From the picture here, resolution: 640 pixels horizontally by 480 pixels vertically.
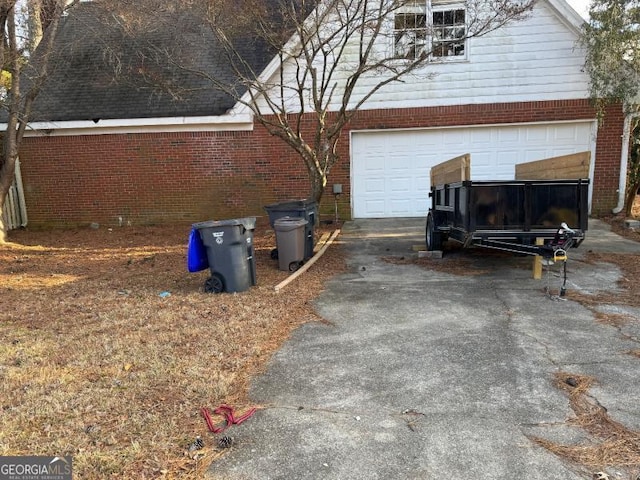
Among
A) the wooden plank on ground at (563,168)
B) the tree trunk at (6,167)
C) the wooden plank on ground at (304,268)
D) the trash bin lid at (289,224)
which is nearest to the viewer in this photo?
the wooden plank on ground at (563,168)

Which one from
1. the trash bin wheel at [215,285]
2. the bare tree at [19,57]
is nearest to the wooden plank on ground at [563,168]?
the trash bin wheel at [215,285]

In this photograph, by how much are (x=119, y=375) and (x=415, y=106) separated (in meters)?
10.3

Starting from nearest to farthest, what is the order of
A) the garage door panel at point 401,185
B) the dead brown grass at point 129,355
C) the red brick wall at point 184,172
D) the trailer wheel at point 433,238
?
the dead brown grass at point 129,355, the trailer wheel at point 433,238, the red brick wall at point 184,172, the garage door panel at point 401,185

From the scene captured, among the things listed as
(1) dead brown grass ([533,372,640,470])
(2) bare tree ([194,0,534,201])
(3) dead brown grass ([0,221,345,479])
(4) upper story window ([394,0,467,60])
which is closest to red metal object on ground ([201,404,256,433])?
(3) dead brown grass ([0,221,345,479])

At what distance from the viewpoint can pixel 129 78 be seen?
476 inches

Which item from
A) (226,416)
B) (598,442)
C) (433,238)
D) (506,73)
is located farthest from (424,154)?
(226,416)

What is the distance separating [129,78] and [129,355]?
10.0 m

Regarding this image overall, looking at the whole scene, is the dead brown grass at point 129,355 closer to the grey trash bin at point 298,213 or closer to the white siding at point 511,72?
the grey trash bin at point 298,213

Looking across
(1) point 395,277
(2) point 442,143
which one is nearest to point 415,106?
(2) point 442,143

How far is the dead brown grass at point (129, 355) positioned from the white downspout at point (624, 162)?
803 cm

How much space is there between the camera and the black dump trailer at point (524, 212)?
6258mm

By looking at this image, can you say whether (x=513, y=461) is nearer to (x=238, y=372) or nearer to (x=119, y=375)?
(x=238, y=372)

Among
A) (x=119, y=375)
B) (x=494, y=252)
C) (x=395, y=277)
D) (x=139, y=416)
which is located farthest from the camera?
(x=494, y=252)

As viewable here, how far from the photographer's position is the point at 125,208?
1305 centimetres
